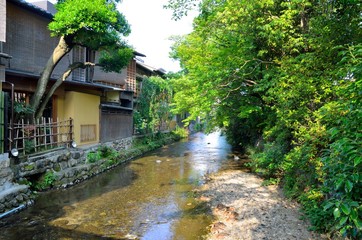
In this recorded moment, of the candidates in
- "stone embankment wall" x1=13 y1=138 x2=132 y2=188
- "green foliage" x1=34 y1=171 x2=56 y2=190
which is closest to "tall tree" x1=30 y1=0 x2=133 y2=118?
"stone embankment wall" x1=13 y1=138 x2=132 y2=188

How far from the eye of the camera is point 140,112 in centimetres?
2470

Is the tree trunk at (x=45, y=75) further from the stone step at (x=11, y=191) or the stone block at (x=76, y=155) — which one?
the stone step at (x=11, y=191)

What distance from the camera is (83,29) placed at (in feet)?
37.0

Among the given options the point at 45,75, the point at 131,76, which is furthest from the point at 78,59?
the point at 131,76

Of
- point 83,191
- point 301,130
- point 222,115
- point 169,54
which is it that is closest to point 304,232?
point 301,130

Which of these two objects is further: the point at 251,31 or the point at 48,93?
the point at 48,93

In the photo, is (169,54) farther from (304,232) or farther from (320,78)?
(304,232)

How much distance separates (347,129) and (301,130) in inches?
171

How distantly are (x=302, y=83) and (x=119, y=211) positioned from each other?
745 cm

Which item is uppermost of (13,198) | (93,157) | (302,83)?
(302,83)

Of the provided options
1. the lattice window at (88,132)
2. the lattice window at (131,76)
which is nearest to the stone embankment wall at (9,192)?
the lattice window at (88,132)

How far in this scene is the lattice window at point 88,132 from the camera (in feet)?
52.5

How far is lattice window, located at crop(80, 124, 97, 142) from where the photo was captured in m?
16.0

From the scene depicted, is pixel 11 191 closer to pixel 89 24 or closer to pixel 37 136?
pixel 37 136
